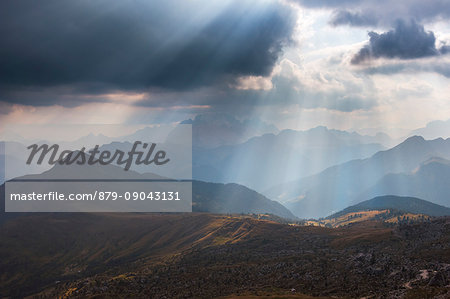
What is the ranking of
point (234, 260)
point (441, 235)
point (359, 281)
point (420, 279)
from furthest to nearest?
point (234, 260)
point (441, 235)
point (359, 281)
point (420, 279)

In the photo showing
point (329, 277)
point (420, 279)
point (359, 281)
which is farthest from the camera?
point (329, 277)

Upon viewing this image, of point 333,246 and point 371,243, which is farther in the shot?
point 333,246

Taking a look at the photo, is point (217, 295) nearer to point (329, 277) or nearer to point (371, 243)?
point (329, 277)

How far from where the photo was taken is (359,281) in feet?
351

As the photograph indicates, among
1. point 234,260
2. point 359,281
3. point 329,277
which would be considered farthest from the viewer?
point 234,260

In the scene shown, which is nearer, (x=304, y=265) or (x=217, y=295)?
(x=217, y=295)

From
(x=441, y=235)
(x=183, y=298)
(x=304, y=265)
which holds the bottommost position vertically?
(x=183, y=298)

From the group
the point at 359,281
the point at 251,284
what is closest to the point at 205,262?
the point at 251,284

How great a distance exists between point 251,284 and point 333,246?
87164 mm

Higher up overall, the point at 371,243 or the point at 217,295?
the point at 371,243

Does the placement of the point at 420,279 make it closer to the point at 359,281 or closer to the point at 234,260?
the point at 359,281

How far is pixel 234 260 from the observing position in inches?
7475

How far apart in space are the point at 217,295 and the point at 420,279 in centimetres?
6504

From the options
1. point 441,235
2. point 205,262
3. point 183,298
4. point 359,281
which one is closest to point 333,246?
point 441,235
